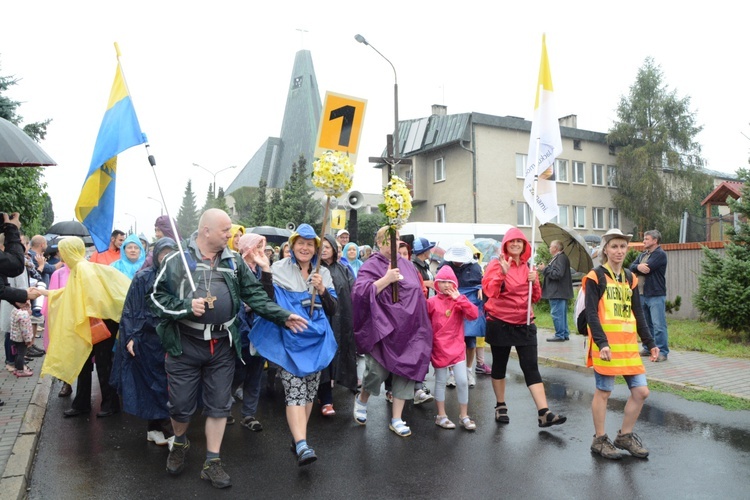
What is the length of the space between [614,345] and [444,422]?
1.83 m

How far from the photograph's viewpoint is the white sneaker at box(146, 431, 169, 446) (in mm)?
5535

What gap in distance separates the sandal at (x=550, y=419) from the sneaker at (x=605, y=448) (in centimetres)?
56

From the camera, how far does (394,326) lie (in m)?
5.80

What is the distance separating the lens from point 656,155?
4203 centimetres

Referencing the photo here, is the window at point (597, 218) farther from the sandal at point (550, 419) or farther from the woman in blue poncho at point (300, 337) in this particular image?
the woman in blue poncho at point (300, 337)

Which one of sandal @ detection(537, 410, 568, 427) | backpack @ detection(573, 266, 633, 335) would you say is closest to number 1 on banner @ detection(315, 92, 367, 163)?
backpack @ detection(573, 266, 633, 335)

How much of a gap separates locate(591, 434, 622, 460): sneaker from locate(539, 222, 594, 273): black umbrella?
90.5 inches

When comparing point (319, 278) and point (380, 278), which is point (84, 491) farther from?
point (380, 278)

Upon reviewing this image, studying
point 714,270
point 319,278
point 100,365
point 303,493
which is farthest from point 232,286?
point 714,270

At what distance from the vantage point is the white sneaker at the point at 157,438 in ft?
18.2

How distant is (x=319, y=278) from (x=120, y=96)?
2501 millimetres

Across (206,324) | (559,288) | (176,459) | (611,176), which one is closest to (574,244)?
(559,288)

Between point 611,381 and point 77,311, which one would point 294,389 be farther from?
point 77,311

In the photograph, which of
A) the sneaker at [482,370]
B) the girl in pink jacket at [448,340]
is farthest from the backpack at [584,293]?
the sneaker at [482,370]
